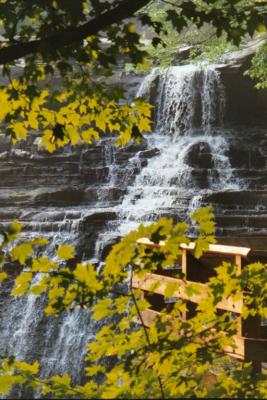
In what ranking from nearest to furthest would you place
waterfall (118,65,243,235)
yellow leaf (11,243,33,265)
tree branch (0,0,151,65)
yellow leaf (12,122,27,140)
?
yellow leaf (11,243,33,265), tree branch (0,0,151,65), yellow leaf (12,122,27,140), waterfall (118,65,243,235)

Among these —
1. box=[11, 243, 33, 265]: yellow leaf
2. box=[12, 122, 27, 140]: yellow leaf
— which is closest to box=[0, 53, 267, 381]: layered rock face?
box=[12, 122, 27, 140]: yellow leaf

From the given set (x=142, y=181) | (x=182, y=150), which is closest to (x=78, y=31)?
(x=142, y=181)

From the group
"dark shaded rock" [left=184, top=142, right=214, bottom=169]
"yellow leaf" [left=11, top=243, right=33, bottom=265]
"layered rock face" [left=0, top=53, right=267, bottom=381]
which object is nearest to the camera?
"yellow leaf" [left=11, top=243, right=33, bottom=265]

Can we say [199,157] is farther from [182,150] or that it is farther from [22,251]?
[22,251]

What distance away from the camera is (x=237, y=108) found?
67.4 feet

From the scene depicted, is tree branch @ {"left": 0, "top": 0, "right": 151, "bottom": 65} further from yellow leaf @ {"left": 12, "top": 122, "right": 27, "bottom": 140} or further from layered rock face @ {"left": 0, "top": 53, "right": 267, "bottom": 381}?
layered rock face @ {"left": 0, "top": 53, "right": 267, "bottom": 381}

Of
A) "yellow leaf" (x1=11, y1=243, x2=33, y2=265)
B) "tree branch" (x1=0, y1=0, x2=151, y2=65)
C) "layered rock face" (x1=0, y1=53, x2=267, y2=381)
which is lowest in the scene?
"yellow leaf" (x1=11, y1=243, x2=33, y2=265)

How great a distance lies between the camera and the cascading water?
35.1 feet

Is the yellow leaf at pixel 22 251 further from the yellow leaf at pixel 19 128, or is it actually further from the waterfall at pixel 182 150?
the waterfall at pixel 182 150

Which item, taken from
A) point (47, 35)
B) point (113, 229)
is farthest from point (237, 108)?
point (47, 35)

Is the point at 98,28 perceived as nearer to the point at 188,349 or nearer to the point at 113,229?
the point at 188,349

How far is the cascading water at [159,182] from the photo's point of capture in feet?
35.1

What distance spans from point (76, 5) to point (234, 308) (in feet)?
9.03

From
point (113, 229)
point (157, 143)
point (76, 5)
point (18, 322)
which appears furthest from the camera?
point (157, 143)
